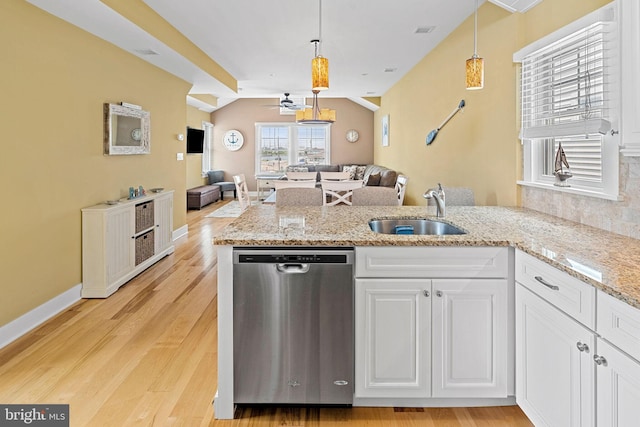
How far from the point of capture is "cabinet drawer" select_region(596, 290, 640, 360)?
4.18 ft

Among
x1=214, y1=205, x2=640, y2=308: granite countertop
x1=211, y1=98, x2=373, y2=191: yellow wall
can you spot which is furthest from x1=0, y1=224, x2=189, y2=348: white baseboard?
x1=211, y1=98, x2=373, y2=191: yellow wall

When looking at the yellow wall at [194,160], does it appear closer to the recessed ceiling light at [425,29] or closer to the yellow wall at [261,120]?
the yellow wall at [261,120]

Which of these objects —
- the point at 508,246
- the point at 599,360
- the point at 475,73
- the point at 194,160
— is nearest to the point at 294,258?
the point at 508,246

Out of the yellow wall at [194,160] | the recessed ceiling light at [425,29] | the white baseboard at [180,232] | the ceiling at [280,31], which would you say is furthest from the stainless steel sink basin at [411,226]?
the yellow wall at [194,160]

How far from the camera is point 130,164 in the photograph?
5.04 metres

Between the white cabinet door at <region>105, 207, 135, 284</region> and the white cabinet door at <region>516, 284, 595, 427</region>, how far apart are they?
345 cm

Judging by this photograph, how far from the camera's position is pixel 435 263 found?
214 cm

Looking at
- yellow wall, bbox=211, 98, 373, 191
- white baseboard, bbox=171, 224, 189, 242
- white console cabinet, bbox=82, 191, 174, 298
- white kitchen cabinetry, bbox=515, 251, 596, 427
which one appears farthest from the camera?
yellow wall, bbox=211, 98, 373, 191

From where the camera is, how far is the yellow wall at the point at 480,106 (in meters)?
3.36

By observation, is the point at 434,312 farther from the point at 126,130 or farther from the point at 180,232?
the point at 180,232

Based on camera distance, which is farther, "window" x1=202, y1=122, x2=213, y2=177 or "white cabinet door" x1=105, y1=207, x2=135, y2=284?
"window" x1=202, y1=122, x2=213, y2=177

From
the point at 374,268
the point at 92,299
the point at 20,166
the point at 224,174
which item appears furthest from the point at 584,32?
the point at 224,174

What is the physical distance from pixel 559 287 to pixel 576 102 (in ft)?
4.79

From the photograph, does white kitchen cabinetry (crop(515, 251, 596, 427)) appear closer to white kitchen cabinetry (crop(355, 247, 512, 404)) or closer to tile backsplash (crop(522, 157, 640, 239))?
white kitchen cabinetry (crop(355, 247, 512, 404))
